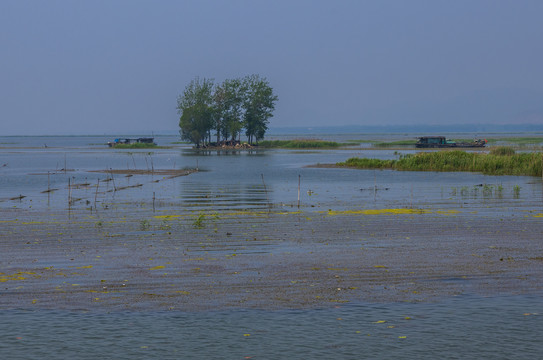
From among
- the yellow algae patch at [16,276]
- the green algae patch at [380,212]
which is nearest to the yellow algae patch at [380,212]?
the green algae patch at [380,212]

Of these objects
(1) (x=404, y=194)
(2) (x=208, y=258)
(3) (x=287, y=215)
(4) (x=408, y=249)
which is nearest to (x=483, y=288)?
(4) (x=408, y=249)

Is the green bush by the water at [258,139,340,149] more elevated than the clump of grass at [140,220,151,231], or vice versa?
the green bush by the water at [258,139,340,149]

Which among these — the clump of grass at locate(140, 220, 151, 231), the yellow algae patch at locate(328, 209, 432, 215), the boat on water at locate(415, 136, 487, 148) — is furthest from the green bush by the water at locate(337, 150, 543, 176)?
the boat on water at locate(415, 136, 487, 148)

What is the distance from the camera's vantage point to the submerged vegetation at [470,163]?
61344 mm

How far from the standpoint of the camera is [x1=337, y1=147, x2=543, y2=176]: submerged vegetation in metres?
61.3

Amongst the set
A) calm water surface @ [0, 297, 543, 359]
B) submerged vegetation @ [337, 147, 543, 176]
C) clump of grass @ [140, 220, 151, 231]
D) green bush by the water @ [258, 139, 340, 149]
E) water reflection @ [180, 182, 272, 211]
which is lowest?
calm water surface @ [0, 297, 543, 359]

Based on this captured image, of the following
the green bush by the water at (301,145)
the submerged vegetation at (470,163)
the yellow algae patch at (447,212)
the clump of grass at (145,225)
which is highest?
the green bush by the water at (301,145)

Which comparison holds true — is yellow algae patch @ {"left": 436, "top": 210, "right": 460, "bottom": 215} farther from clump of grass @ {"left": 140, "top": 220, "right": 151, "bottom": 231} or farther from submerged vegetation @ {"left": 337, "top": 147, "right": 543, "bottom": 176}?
submerged vegetation @ {"left": 337, "top": 147, "right": 543, "bottom": 176}

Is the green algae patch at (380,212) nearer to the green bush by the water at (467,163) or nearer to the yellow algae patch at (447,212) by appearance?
the yellow algae patch at (447,212)

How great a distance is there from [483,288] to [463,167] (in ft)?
183

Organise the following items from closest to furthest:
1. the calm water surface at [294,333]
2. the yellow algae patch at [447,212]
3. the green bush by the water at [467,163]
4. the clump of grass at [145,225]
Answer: the calm water surface at [294,333] → the clump of grass at [145,225] → the yellow algae patch at [447,212] → the green bush by the water at [467,163]

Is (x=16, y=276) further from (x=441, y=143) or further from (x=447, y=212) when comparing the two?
(x=441, y=143)

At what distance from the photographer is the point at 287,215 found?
104 ft

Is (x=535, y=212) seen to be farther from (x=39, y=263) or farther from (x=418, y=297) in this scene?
(x=39, y=263)
